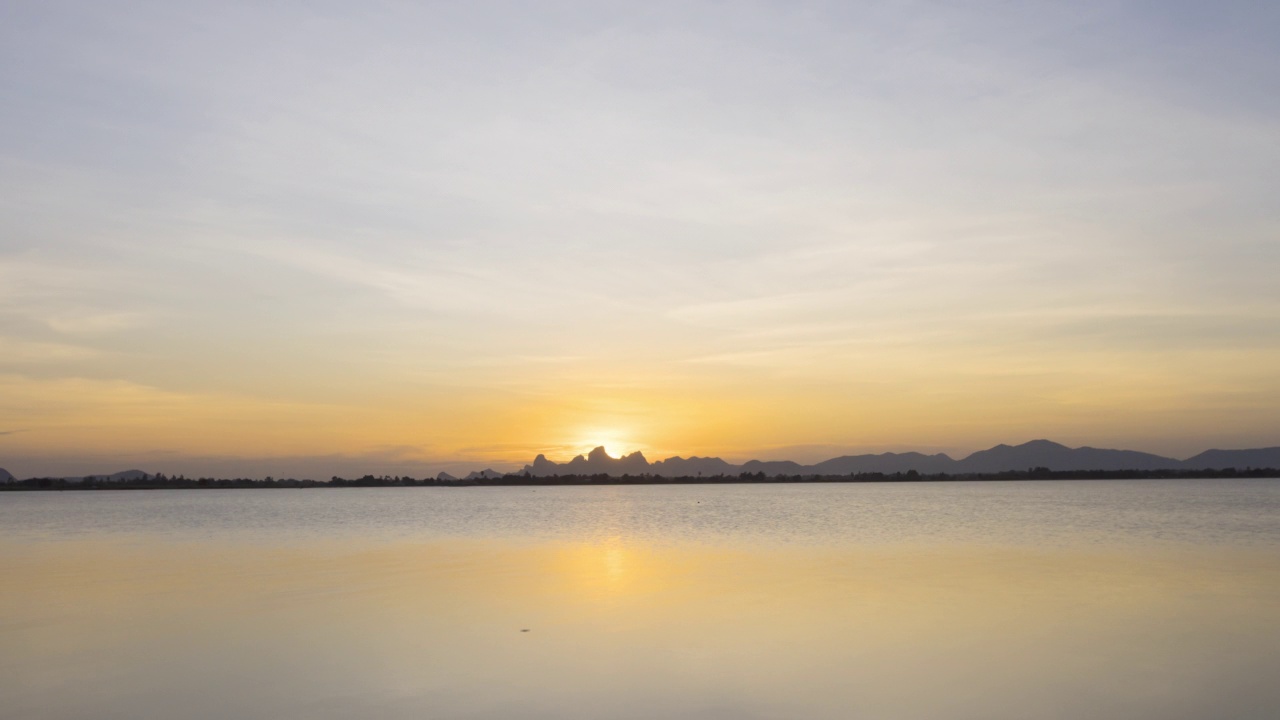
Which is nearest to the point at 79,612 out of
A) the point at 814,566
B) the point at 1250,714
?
the point at 814,566

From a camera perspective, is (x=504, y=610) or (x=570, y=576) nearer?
(x=504, y=610)

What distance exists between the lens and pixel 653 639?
14117mm

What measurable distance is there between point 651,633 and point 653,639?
1.73 feet

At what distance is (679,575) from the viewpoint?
22578mm

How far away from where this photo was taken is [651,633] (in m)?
14.6

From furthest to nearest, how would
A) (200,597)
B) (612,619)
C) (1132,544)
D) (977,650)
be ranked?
(1132,544) → (200,597) → (612,619) → (977,650)

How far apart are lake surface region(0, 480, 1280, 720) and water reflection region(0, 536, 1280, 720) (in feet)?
0.21

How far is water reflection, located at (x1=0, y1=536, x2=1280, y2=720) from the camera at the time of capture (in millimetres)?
10578

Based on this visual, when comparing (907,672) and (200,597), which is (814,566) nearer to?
(907,672)

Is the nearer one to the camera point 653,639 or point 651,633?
point 653,639

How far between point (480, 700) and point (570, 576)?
1251 centimetres

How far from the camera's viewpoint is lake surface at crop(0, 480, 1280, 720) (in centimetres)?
1058

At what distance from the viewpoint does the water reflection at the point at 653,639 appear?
34.7 feet

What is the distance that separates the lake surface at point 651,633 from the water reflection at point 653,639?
6 centimetres
